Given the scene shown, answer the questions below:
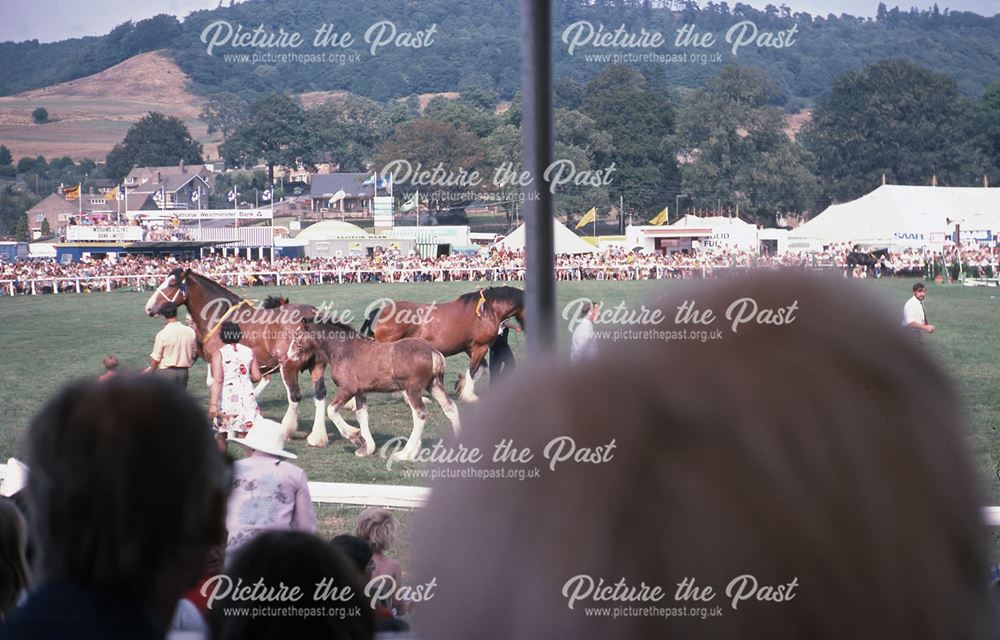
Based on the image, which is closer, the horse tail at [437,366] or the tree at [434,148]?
the horse tail at [437,366]

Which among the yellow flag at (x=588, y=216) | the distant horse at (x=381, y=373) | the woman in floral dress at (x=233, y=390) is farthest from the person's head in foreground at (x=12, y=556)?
the yellow flag at (x=588, y=216)

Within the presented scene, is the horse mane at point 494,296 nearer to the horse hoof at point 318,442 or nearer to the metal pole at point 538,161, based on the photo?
the horse hoof at point 318,442

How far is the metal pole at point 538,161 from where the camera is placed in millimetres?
2520

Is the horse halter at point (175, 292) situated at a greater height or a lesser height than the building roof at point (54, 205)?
lesser

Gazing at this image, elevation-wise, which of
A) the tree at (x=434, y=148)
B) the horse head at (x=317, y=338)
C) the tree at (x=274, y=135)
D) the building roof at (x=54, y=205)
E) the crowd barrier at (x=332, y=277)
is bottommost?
the crowd barrier at (x=332, y=277)

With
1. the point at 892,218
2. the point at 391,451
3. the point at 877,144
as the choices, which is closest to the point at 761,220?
the point at 877,144

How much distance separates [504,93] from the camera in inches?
523

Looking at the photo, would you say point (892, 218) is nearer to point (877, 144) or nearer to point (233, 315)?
point (877, 144)

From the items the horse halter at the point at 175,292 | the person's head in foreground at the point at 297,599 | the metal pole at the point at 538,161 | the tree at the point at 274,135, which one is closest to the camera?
the person's head in foreground at the point at 297,599

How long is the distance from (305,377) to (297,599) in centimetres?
→ 1332

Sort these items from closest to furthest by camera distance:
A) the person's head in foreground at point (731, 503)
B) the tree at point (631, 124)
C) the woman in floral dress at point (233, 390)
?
the person's head in foreground at point (731, 503) < the woman in floral dress at point (233, 390) < the tree at point (631, 124)

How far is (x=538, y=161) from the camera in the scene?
2574 millimetres

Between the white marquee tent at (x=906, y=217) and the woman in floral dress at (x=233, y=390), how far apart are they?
13031 mm

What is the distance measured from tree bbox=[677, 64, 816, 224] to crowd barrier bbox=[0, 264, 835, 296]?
11148 millimetres
